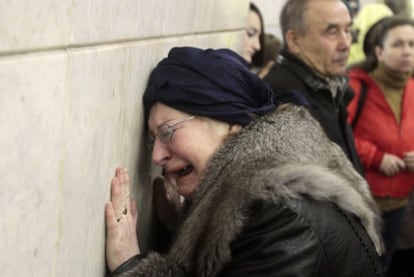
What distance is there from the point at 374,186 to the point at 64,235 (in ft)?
8.59

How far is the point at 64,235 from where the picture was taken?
3.36ft

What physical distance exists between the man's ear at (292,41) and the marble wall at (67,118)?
143 cm

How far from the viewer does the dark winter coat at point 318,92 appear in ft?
8.55

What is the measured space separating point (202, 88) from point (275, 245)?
0.40 meters

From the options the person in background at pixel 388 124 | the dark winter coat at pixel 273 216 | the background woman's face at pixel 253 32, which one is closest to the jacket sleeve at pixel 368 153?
the person in background at pixel 388 124

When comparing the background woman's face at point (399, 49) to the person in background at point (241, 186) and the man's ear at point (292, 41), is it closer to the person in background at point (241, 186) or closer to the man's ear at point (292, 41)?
the man's ear at point (292, 41)

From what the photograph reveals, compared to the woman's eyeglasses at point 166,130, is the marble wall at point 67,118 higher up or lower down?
higher up

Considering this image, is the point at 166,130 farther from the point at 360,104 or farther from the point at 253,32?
the point at 253,32

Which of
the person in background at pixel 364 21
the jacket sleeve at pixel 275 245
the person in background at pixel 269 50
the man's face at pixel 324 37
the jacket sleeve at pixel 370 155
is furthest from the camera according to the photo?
the person in background at pixel 364 21

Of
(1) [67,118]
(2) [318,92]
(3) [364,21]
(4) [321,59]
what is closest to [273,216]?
(1) [67,118]

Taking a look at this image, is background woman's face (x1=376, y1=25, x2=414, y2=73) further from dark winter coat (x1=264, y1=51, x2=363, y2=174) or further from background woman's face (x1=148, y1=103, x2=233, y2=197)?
background woman's face (x1=148, y1=103, x2=233, y2=197)

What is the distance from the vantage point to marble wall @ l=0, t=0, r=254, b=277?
0.77 metres

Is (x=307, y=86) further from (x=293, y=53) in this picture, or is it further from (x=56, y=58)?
(x=56, y=58)

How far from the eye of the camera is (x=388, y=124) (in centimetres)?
332
